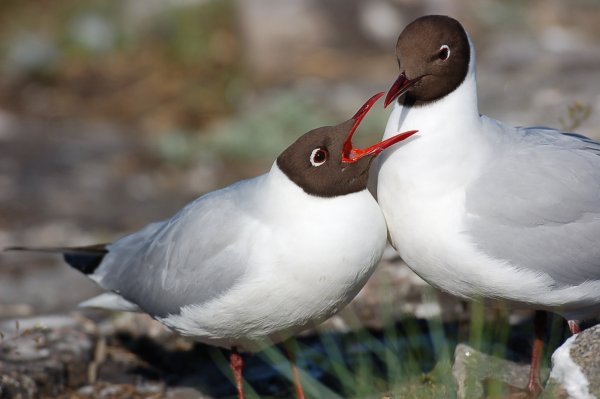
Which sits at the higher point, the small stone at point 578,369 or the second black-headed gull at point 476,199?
the second black-headed gull at point 476,199

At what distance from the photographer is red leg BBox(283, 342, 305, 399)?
12.6ft

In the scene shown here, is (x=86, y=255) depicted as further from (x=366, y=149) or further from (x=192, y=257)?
(x=366, y=149)

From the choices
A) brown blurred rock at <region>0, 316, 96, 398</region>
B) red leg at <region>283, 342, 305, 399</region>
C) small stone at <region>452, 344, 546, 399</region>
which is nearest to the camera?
small stone at <region>452, 344, 546, 399</region>

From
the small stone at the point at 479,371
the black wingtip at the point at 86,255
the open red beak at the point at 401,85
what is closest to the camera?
the small stone at the point at 479,371

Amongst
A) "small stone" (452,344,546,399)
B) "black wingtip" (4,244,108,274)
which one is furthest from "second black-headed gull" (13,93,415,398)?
"black wingtip" (4,244,108,274)

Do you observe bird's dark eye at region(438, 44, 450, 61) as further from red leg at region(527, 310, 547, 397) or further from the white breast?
red leg at region(527, 310, 547, 397)

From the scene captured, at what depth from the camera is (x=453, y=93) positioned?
356cm

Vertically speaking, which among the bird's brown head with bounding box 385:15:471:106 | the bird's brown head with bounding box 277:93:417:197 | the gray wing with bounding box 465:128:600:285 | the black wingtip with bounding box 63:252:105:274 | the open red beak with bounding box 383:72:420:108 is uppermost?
the bird's brown head with bounding box 385:15:471:106

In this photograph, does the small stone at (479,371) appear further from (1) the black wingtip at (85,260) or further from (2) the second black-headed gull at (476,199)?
(1) the black wingtip at (85,260)

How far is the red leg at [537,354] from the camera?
3.63 m

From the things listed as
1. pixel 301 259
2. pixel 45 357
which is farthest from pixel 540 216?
pixel 45 357

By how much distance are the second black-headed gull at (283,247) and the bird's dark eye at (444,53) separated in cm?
33

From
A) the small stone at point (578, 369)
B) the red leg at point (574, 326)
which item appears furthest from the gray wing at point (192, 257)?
the red leg at point (574, 326)

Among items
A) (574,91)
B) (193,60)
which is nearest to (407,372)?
(574,91)
